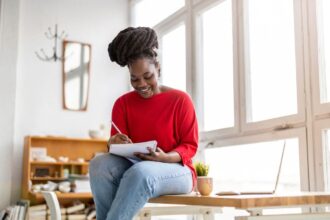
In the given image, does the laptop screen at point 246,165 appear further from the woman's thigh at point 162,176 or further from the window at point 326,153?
the woman's thigh at point 162,176

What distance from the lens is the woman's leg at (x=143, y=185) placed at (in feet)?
5.33

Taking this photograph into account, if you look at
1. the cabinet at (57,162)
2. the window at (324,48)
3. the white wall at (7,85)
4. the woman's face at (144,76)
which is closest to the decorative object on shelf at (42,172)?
the cabinet at (57,162)

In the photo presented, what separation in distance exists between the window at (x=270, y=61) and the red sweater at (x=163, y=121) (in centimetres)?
104

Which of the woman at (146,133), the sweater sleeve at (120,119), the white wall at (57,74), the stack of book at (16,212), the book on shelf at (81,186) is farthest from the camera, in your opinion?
the white wall at (57,74)

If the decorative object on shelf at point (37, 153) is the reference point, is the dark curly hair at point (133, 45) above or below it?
above

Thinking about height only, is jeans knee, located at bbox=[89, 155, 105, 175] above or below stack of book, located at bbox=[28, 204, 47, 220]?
above

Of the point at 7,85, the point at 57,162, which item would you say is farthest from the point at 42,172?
the point at 7,85

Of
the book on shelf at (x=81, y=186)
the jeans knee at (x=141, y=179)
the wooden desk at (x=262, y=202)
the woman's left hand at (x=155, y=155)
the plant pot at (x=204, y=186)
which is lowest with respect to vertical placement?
the book on shelf at (x=81, y=186)

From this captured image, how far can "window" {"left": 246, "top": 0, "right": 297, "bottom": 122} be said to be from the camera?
285cm

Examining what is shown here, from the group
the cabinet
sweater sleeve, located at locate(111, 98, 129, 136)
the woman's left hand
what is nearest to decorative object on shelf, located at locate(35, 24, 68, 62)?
the cabinet

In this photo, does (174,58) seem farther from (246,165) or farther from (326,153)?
(326,153)

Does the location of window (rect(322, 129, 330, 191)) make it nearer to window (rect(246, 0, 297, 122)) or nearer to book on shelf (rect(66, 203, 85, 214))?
window (rect(246, 0, 297, 122))

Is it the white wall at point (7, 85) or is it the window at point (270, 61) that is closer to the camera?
the window at point (270, 61)

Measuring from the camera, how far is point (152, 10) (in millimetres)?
4609
